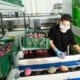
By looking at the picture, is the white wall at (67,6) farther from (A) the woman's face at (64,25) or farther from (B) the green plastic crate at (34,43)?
(A) the woman's face at (64,25)

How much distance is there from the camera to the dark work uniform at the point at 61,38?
102 inches

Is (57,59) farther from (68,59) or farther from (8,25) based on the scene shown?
(8,25)

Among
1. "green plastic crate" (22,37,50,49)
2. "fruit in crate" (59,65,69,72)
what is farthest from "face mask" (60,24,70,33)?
"fruit in crate" (59,65,69,72)

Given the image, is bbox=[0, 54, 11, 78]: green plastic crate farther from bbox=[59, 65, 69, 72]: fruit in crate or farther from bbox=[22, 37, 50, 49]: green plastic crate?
bbox=[22, 37, 50, 49]: green plastic crate

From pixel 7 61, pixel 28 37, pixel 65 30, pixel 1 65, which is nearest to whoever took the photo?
pixel 1 65

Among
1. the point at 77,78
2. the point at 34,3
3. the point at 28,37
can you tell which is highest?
the point at 34,3

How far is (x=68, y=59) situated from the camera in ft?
A: 6.28

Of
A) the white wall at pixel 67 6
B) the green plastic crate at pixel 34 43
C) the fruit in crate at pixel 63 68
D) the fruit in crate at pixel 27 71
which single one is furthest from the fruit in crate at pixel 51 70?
the white wall at pixel 67 6

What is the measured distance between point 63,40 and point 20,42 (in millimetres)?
557

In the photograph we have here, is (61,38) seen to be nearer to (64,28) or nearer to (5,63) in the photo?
(64,28)

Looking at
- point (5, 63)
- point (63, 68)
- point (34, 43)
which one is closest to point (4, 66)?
point (5, 63)

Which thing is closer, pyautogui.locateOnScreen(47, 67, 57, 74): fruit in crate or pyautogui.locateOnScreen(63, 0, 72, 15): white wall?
pyautogui.locateOnScreen(47, 67, 57, 74): fruit in crate

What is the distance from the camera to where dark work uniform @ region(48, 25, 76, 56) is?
259 centimetres

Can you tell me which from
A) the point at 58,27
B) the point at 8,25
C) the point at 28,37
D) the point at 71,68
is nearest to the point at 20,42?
the point at 28,37
